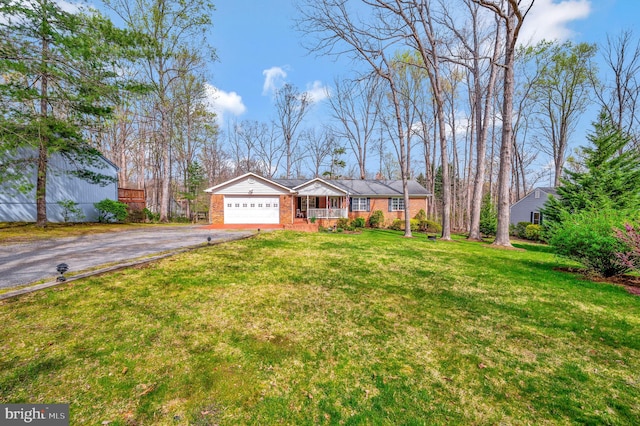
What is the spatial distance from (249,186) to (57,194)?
35.2 feet

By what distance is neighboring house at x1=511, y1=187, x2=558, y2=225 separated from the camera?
21.5 metres

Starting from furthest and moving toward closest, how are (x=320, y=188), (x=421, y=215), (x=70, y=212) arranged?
(x=421, y=215), (x=320, y=188), (x=70, y=212)

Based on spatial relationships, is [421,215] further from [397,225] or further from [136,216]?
[136,216]

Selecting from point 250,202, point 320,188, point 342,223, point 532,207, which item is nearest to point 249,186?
point 250,202

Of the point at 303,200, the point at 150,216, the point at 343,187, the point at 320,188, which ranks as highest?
the point at 343,187

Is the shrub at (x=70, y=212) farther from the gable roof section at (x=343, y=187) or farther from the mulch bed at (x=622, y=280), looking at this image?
the mulch bed at (x=622, y=280)

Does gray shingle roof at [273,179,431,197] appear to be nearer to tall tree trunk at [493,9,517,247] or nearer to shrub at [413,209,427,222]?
shrub at [413,209,427,222]

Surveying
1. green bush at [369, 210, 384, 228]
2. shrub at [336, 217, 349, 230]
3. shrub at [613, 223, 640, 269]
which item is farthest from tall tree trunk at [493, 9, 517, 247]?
green bush at [369, 210, 384, 228]

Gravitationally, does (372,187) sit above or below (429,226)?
above

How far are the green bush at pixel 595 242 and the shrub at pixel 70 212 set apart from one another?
21.5 m

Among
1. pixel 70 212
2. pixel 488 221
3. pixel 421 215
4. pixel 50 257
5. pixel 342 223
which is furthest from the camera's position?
pixel 421 215

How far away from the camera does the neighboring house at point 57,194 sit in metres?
13.1

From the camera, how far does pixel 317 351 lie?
308 cm

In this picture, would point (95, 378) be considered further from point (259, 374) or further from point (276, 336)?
point (276, 336)
